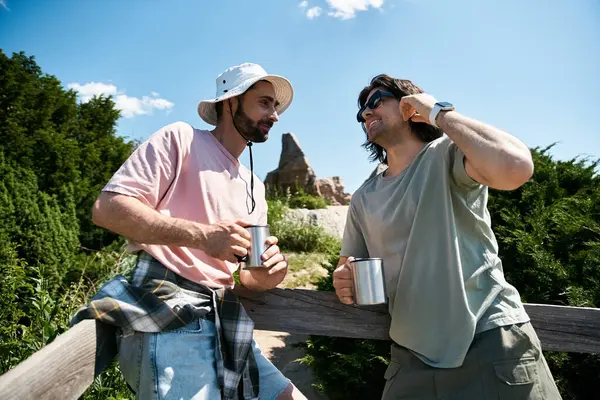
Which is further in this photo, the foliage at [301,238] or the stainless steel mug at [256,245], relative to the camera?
the foliage at [301,238]

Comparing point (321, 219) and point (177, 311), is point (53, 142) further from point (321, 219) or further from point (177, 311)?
point (321, 219)

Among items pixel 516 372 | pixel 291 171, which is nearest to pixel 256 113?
pixel 516 372

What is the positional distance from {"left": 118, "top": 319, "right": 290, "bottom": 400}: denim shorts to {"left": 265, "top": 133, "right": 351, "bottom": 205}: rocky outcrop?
15.7m

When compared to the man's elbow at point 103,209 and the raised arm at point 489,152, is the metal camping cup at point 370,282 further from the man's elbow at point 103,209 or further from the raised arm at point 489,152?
the man's elbow at point 103,209

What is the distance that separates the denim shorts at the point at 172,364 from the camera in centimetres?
156

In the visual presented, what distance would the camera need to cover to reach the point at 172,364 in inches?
63.1

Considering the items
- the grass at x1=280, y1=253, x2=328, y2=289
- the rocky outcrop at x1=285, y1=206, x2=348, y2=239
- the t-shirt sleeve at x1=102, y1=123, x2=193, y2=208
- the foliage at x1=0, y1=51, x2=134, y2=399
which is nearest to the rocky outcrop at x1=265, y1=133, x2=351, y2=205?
the rocky outcrop at x1=285, y1=206, x2=348, y2=239

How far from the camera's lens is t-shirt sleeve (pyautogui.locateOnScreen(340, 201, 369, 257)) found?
2.24 metres

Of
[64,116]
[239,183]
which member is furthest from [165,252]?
[64,116]

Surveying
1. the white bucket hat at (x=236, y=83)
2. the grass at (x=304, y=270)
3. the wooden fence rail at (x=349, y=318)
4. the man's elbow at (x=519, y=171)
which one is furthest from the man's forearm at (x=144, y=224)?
the grass at (x=304, y=270)

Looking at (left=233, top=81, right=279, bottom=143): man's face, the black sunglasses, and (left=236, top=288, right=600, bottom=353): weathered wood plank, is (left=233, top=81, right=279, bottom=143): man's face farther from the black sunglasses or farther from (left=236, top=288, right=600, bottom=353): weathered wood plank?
(left=236, top=288, right=600, bottom=353): weathered wood plank

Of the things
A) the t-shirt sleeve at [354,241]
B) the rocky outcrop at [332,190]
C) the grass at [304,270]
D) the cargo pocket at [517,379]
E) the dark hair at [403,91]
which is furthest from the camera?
the rocky outcrop at [332,190]

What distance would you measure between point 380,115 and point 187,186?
1.23 meters

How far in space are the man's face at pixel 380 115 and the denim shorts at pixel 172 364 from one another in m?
1.44
